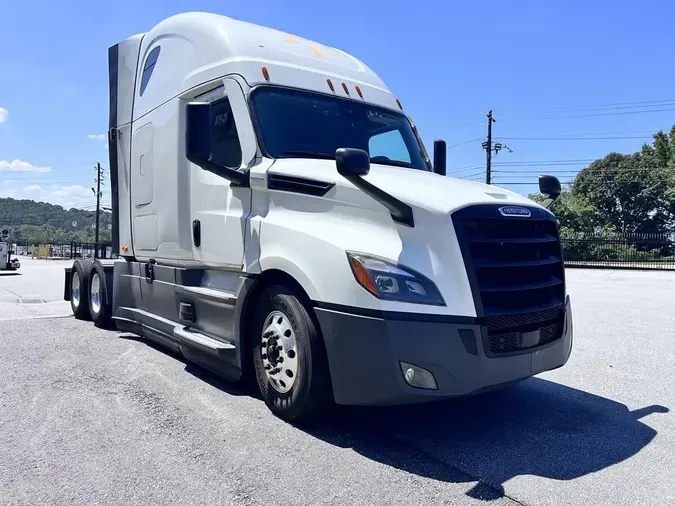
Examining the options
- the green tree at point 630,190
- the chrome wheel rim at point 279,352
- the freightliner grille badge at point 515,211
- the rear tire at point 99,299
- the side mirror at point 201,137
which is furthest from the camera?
the green tree at point 630,190

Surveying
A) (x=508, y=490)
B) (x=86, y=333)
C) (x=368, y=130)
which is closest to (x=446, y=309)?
(x=508, y=490)

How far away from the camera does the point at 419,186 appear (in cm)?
403

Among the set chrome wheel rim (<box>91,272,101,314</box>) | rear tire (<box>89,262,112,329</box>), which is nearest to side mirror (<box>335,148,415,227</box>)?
rear tire (<box>89,262,112,329</box>)

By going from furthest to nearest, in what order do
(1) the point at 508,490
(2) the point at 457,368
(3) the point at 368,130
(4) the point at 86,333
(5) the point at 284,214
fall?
(4) the point at 86,333 < (3) the point at 368,130 < (5) the point at 284,214 < (2) the point at 457,368 < (1) the point at 508,490

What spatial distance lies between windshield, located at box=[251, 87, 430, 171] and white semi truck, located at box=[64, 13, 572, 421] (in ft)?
0.05

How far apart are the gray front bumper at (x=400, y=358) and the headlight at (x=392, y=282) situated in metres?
0.14

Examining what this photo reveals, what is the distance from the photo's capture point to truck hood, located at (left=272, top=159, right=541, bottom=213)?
3721 millimetres

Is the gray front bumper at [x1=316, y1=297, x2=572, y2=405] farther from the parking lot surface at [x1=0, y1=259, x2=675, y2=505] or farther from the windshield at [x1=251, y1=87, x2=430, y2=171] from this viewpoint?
the windshield at [x1=251, y1=87, x2=430, y2=171]

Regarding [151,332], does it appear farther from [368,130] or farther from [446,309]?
[446,309]

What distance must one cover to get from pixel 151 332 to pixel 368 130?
333cm

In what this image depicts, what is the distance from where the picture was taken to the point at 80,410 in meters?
4.48

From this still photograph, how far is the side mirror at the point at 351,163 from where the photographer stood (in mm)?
3721

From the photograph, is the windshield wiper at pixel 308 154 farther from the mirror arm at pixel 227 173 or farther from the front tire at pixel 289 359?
the front tire at pixel 289 359

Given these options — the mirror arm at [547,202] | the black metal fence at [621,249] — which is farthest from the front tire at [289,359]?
the black metal fence at [621,249]
